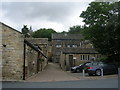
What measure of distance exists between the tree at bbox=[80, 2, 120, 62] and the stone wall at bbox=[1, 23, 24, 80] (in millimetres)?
11727

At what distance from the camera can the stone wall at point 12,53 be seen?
17.4 m

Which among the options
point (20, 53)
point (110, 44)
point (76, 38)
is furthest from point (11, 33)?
point (76, 38)

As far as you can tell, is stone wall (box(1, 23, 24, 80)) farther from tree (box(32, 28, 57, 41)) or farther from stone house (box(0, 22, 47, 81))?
tree (box(32, 28, 57, 41))

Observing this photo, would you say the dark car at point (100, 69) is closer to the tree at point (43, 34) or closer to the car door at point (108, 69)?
the car door at point (108, 69)

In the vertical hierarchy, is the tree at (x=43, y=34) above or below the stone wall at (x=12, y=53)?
above

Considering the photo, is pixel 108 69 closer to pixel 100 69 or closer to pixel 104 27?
pixel 100 69

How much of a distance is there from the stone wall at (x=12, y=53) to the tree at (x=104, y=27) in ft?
38.5

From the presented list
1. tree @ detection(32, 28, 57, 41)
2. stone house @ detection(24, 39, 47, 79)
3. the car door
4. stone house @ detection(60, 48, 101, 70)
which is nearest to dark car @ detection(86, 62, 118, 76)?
the car door

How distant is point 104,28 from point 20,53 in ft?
42.3

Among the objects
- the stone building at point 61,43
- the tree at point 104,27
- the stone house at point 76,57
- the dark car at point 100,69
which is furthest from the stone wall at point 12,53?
the stone building at point 61,43

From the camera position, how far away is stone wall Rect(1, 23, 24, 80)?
1744cm

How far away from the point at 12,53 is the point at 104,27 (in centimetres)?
1349

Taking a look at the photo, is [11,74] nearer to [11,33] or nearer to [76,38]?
[11,33]

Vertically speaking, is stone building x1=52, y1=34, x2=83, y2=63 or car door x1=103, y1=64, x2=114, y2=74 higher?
stone building x1=52, y1=34, x2=83, y2=63
